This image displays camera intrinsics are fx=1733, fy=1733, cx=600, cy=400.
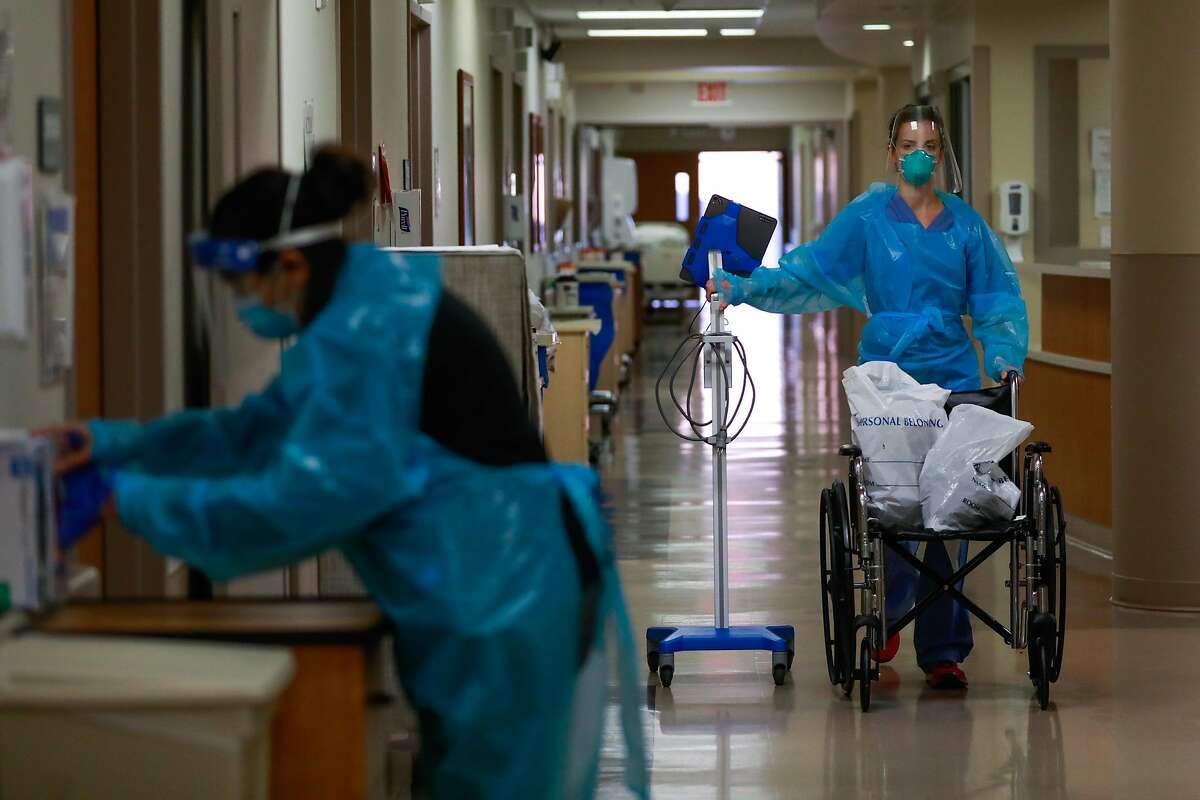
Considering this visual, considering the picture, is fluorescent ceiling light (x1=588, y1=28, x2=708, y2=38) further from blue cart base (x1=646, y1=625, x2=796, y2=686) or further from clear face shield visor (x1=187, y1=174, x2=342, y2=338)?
clear face shield visor (x1=187, y1=174, x2=342, y2=338)

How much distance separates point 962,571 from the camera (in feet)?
14.0

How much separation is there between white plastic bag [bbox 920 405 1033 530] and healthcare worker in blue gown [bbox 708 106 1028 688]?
0.26 m

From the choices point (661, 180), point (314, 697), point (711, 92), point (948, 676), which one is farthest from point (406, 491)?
point (661, 180)

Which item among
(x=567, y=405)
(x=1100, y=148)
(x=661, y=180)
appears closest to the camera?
(x=567, y=405)

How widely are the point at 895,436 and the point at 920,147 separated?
0.82 meters

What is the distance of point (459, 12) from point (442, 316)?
679 cm

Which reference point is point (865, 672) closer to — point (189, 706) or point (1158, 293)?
point (1158, 293)

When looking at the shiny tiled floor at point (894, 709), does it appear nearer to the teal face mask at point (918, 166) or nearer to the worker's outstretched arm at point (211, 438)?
the teal face mask at point (918, 166)

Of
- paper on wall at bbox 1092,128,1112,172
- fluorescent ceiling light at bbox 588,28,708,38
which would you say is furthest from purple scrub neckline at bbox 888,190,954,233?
fluorescent ceiling light at bbox 588,28,708,38

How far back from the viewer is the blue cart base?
15.0ft

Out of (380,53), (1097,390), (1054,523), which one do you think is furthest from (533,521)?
(1097,390)

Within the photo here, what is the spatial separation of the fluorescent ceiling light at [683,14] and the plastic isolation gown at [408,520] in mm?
10291

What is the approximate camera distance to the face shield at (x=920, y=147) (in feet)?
15.0

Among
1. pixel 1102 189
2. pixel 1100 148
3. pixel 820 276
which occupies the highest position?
pixel 1100 148
